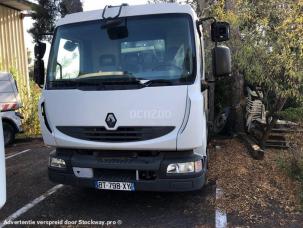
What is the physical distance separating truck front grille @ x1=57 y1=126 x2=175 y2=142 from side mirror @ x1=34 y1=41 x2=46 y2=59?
134 centimetres

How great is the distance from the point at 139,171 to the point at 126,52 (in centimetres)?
154

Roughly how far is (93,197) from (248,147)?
4.19m

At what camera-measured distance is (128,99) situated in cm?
505

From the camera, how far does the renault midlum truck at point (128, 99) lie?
5.00 metres

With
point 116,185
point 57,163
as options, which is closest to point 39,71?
point 57,163

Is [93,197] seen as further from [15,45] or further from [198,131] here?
[15,45]

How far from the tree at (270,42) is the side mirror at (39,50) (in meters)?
4.41

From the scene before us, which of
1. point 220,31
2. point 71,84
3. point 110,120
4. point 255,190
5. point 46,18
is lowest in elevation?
point 255,190

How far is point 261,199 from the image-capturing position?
591 centimetres

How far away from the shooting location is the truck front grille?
5.00 metres

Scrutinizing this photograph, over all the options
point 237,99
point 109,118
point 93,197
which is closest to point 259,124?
point 237,99

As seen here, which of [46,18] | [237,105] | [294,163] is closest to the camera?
[294,163]

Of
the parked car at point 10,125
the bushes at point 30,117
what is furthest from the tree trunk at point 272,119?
the bushes at point 30,117

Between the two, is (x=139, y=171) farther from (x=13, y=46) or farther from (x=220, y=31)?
(x=13, y=46)
